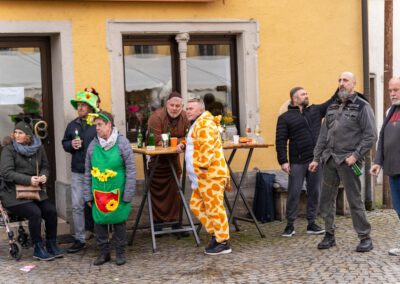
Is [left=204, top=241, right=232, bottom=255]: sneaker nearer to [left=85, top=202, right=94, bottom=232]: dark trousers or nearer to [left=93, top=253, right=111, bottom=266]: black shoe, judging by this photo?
[left=93, top=253, right=111, bottom=266]: black shoe

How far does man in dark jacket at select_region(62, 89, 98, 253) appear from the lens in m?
8.18

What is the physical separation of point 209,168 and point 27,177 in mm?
1946

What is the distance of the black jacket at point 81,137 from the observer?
8.19 m

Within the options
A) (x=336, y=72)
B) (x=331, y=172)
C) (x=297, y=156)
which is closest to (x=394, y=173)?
(x=331, y=172)

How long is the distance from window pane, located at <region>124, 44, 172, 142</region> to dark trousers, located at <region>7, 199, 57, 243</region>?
2.14 meters

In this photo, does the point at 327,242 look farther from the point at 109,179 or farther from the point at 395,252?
the point at 109,179

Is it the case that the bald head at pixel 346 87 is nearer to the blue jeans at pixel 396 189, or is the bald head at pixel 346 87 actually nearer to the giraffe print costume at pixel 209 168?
the blue jeans at pixel 396 189

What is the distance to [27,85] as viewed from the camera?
9289mm

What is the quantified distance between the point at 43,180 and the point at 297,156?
9.94 ft

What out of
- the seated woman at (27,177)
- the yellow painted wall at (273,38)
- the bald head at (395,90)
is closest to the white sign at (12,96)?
the yellow painted wall at (273,38)

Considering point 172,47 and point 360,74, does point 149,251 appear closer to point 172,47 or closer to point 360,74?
point 172,47

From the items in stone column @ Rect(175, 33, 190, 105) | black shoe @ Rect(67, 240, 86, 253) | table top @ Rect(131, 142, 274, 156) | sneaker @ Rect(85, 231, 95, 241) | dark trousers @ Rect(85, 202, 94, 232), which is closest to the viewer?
table top @ Rect(131, 142, 274, 156)

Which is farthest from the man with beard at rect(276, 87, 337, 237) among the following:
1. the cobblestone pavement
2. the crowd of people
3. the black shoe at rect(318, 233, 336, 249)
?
the black shoe at rect(318, 233, 336, 249)

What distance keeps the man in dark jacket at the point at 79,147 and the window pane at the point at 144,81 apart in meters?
1.35
